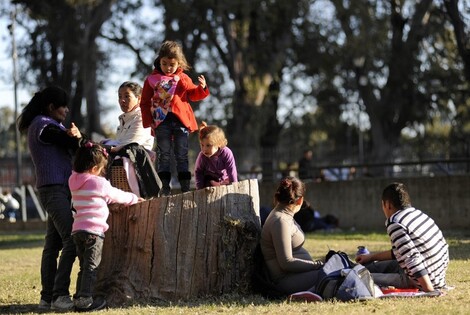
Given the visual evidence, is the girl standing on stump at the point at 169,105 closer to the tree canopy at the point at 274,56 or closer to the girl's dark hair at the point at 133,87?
the girl's dark hair at the point at 133,87

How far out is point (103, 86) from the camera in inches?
1705

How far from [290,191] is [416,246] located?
1.29m

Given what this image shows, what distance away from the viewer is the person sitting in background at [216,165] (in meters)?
9.86

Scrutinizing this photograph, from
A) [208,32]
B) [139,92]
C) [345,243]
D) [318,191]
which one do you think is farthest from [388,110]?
[139,92]

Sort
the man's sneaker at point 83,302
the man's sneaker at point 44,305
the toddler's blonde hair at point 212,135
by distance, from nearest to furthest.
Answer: the man's sneaker at point 83,302 < the man's sneaker at point 44,305 < the toddler's blonde hair at point 212,135

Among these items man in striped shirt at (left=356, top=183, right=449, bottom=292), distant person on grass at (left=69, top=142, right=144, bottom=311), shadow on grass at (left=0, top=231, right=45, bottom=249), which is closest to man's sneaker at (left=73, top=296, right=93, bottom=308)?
distant person on grass at (left=69, top=142, right=144, bottom=311)

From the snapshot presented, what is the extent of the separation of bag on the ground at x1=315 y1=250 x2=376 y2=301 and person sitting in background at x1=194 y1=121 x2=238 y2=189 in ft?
5.65

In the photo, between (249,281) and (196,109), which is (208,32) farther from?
(249,281)

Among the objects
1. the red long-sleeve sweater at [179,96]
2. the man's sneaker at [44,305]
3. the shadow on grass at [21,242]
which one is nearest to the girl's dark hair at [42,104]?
the red long-sleeve sweater at [179,96]

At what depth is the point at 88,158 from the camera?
28.7 feet

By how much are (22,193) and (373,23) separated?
45.4ft

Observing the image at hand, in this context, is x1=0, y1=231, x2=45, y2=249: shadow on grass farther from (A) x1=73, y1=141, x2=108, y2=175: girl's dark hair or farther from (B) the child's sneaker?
(B) the child's sneaker

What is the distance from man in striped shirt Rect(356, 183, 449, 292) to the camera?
871cm

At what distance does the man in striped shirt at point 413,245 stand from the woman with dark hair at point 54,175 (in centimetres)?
302
